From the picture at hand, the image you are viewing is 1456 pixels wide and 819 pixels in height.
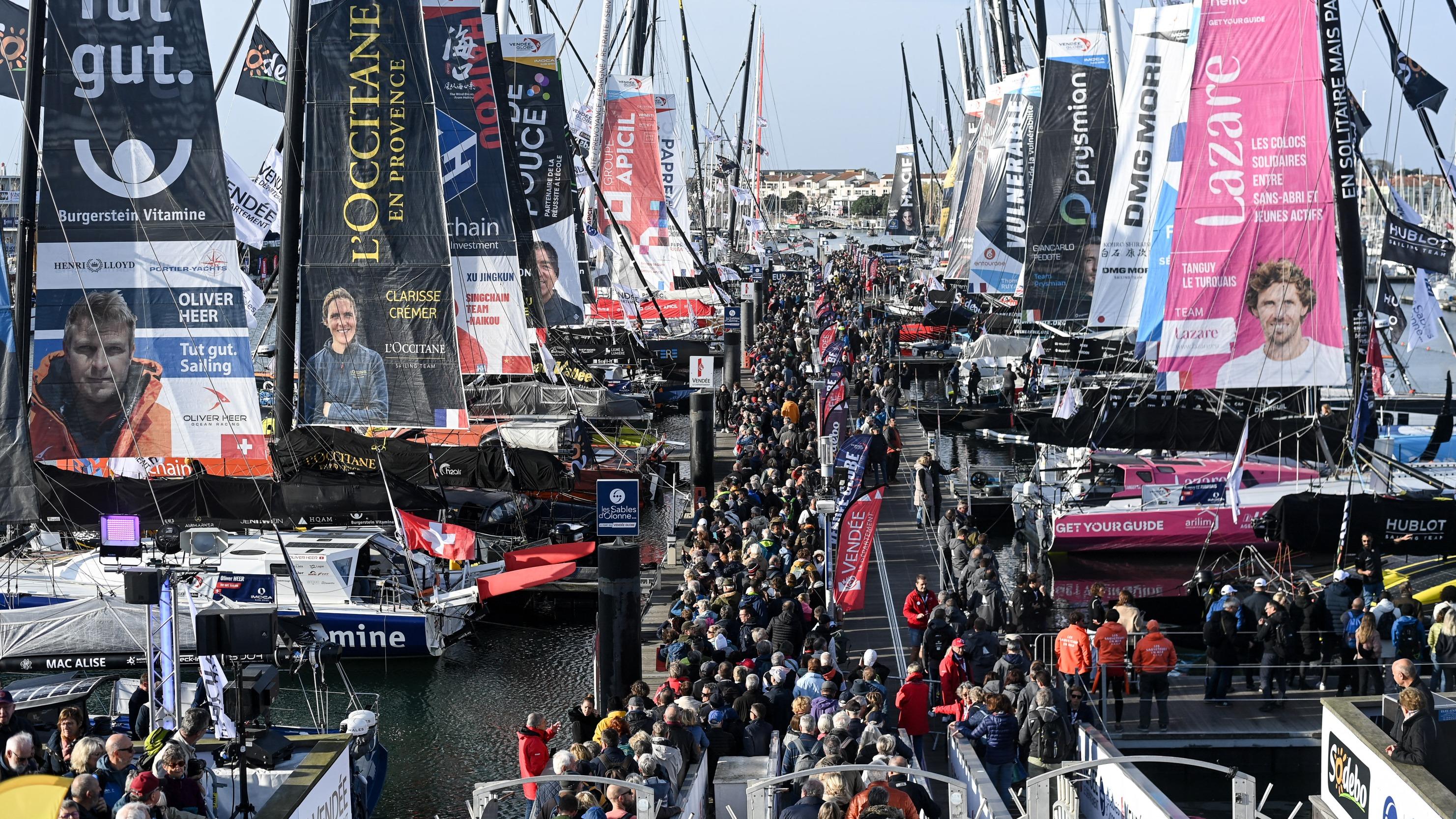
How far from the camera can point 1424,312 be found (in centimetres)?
2584

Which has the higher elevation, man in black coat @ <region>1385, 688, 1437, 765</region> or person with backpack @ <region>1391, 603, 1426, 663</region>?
man in black coat @ <region>1385, 688, 1437, 765</region>

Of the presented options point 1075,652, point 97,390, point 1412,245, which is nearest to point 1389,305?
point 1412,245

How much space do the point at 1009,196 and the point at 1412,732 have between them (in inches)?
1522

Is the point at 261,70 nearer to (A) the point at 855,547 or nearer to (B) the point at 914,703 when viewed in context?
(A) the point at 855,547

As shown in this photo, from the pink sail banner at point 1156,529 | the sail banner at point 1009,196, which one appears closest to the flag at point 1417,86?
the pink sail banner at point 1156,529

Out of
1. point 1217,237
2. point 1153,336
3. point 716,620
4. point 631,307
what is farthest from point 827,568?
point 631,307

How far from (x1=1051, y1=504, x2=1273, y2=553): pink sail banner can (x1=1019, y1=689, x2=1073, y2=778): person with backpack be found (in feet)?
42.9

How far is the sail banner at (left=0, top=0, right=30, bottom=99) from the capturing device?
19.1m

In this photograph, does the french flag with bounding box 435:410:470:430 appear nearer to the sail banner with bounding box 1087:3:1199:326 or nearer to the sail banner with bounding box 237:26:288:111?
the sail banner with bounding box 237:26:288:111

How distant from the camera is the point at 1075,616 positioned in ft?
50.8

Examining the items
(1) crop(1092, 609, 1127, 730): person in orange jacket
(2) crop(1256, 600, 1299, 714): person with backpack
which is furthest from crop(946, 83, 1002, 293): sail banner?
(1) crop(1092, 609, 1127, 730): person in orange jacket

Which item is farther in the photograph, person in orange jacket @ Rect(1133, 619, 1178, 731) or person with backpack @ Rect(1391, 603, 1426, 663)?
person with backpack @ Rect(1391, 603, 1426, 663)

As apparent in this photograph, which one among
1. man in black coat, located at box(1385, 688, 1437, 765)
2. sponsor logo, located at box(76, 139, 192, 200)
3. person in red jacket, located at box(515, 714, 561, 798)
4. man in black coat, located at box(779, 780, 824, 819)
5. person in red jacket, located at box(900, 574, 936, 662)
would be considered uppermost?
sponsor logo, located at box(76, 139, 192, 200)

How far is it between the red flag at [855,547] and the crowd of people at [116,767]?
8344mm
